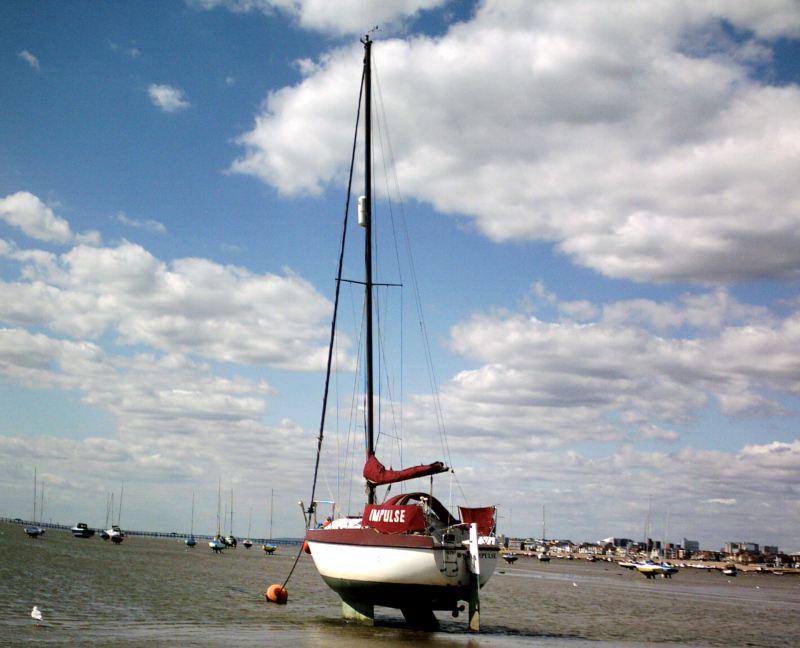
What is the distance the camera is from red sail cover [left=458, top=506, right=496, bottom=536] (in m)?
33.1

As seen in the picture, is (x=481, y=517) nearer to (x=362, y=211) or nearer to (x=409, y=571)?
(x=409, y=571)

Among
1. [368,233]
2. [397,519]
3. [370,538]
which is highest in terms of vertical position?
[368,233]

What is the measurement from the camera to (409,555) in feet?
99.1

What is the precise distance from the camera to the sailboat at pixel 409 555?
99.3 feet

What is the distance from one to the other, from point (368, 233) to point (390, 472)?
11.5 meters

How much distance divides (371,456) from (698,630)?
791 inches

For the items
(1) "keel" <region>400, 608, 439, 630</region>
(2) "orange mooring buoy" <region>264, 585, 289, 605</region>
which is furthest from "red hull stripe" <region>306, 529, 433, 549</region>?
(2) "orange mooring buoy" <region>264, 585, 289, 605</region>

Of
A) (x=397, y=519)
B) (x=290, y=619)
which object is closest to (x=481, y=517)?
(x=397, y=519)

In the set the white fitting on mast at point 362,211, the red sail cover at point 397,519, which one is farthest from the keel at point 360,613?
the white fitting on mast at point 362,211

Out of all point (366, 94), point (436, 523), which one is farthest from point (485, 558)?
point (366, 94)

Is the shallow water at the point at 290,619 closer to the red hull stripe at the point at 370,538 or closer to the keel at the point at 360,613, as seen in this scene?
the keel at the point at 360,613

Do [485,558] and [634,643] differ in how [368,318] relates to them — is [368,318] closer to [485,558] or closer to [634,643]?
[485,558]

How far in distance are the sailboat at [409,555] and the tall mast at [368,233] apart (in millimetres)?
1676

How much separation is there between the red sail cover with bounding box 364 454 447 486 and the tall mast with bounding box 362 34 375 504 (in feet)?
1.64
